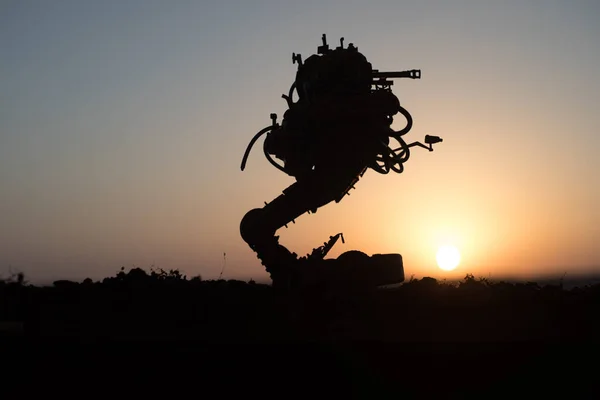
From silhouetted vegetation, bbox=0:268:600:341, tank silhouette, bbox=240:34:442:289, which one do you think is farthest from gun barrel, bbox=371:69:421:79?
silhouetted vegetation, bbox=0:268:600:341

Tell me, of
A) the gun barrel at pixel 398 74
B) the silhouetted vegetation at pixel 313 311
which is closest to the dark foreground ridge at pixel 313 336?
the silhouetted vegetation at pixel 313 311

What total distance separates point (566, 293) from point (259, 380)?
29.1ft

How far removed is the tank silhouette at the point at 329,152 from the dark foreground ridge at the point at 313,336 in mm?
708

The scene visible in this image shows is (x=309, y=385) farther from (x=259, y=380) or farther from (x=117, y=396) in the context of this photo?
(x=117, y=396)

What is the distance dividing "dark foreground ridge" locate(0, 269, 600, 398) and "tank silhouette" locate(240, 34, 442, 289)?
708 mm

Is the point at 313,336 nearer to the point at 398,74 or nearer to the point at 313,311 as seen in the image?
the point at 313,311

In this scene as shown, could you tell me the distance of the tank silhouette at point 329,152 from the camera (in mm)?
19969

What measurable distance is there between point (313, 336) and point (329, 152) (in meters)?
5.33

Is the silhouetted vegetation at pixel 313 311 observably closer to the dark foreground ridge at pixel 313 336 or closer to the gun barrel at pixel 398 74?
the dark foreground ridge at pixel 313 336

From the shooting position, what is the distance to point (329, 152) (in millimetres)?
20062

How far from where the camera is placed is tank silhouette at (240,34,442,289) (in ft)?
65.5

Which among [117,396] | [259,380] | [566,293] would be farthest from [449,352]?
[117,396]

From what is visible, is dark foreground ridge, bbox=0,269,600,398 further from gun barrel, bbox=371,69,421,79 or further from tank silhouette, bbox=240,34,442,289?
gun barrel, bbox=371,69,421,79

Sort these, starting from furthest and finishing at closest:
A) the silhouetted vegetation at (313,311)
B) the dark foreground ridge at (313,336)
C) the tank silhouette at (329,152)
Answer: the tank silhouette at (329,152) → the silhouetted vegetation at (313,311) → the dark foreground ridge at (313,336)
